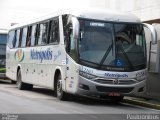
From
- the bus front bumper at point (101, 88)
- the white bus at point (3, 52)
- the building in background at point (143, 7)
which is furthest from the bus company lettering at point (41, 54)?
the white bus at point (3, 52)

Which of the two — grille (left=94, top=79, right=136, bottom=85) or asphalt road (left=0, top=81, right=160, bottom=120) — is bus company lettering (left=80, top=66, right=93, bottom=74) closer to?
grille (left=94, top=79, right=136, bottom=85)

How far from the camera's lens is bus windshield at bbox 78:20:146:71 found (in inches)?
627

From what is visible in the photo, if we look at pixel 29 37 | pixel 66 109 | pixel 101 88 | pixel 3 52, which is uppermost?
pixel 29 37

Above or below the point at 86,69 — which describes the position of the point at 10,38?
above

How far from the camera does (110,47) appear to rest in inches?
634

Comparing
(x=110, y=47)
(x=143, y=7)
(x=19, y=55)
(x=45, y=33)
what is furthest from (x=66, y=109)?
(x=143, y=7)

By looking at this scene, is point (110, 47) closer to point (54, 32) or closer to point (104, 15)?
point (104, 15)

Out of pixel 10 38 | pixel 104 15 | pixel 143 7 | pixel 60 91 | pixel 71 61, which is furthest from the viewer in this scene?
pixel 10 38

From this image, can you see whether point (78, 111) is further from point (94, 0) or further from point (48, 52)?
point (94, 0)

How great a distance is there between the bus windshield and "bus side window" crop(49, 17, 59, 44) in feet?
6.90

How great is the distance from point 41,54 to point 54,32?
6.26ft

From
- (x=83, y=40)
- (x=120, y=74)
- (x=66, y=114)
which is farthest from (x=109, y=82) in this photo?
(x=66, y=114)

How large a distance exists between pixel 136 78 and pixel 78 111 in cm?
293

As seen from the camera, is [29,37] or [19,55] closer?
[29,37]
